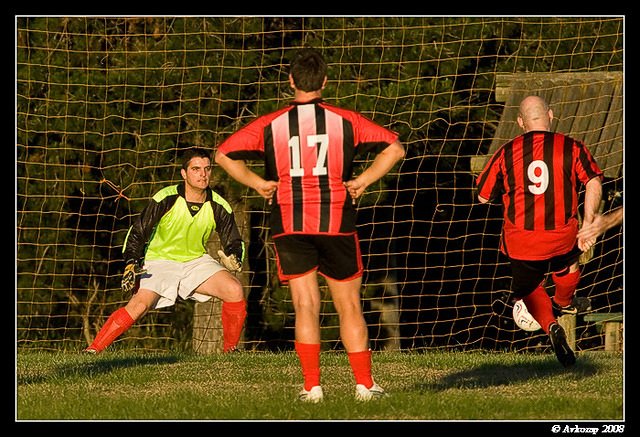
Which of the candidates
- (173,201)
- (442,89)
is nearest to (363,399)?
(173,201)

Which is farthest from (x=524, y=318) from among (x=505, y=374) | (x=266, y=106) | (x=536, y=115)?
(x=266, y=106)

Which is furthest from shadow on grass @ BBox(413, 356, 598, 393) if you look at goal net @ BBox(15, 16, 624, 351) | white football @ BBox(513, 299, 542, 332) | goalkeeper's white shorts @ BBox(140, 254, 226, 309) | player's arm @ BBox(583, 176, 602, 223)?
goal net @ BBox(15, 16, 624, 351)

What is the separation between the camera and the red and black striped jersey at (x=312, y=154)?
7367 mm

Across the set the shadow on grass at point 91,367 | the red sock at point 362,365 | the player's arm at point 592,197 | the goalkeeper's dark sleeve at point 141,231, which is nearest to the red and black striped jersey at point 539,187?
the player's arm at point 592,197

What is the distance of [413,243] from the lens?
16.6m

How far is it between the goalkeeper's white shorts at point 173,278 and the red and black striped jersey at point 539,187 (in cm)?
243

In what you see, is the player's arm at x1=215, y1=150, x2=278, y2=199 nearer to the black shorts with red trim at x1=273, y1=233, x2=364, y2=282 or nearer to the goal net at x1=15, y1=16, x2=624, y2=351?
the black shorts with red trim at x1=273, y1=233, x2=364, y2=282

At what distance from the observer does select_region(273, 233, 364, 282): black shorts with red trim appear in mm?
7465

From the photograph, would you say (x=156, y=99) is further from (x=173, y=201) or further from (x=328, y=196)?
(x=328, y=196)

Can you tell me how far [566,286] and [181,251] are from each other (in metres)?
2.95

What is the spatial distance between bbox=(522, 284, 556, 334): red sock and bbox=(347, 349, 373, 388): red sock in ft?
5.27

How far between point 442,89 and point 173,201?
577 centimetres

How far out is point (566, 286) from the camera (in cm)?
910

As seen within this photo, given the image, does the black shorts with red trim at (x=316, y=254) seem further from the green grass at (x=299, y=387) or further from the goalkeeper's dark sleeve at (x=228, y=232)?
the goalkeeper's dark sleeve at (x=228, y=232)
